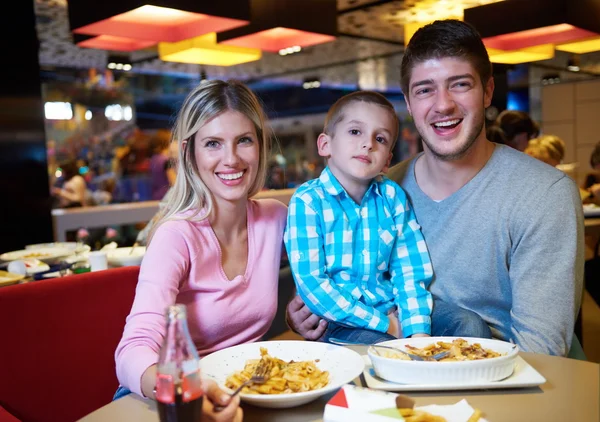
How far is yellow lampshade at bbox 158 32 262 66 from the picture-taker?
6366mm

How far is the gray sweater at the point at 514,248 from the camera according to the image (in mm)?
1727

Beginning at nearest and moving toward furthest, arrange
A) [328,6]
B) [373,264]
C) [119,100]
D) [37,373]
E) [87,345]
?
1. [37,373]
2. [87,345]
3. [373,264]
4. [328,6]
5. [119,100]

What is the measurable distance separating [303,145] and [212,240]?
55.1 ft

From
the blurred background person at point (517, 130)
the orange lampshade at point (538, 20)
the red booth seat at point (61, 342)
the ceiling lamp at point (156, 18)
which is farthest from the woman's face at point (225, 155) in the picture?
the orange lampshade at point (538, 20)

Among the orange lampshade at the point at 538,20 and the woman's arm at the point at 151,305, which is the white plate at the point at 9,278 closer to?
the woman's arm at the point at 151,305

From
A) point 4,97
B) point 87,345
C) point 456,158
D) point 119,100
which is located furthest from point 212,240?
point 119,100

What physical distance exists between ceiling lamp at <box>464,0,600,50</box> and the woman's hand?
249 inches

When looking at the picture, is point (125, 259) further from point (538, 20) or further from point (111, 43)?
point (538, 20)

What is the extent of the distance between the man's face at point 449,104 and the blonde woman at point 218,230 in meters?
0.56

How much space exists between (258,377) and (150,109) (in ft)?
49.9

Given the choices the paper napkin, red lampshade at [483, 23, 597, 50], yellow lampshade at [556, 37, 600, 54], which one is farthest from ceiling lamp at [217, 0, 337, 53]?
the paper napkin

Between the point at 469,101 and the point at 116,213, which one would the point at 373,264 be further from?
the point at 116,213

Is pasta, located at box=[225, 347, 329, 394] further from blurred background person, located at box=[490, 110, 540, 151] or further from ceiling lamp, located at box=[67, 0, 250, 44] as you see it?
blurred background person, located at box=[490, 110, 540, 151]

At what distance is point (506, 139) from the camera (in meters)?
5.70
